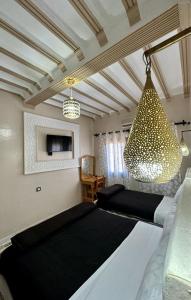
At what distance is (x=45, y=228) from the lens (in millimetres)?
1646

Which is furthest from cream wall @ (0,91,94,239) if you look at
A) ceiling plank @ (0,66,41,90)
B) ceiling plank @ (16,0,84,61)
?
ceiling plank @ (16,0,84,61)

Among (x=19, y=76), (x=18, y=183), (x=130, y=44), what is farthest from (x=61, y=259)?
(x=19, y=76)

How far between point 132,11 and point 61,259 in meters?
Answer: 2.08

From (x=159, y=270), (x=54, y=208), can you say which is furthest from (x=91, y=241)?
(x=54, y=208)

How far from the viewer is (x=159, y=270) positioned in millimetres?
806

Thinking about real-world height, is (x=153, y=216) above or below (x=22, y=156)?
below

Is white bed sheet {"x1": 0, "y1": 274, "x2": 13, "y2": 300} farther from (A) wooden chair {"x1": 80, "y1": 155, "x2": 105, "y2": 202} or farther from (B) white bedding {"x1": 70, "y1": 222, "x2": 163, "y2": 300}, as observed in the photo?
(A) wooden chair {"x1": 80, "y1": 155, "x2": 105, "y2": 202}

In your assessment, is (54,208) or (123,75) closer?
(123,75)

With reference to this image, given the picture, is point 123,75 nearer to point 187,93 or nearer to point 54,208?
point 187,93

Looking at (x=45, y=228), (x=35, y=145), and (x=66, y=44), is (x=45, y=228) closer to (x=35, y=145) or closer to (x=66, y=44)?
(x=35, y=145)

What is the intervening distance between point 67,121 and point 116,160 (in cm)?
158

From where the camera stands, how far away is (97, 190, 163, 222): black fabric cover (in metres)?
2.17

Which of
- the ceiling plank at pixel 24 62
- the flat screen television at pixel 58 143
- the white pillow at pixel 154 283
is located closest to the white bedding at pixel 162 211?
the white pillow at pixel 154 283

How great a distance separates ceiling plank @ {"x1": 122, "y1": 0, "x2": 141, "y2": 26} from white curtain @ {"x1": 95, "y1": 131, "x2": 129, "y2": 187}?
8.77 feet
